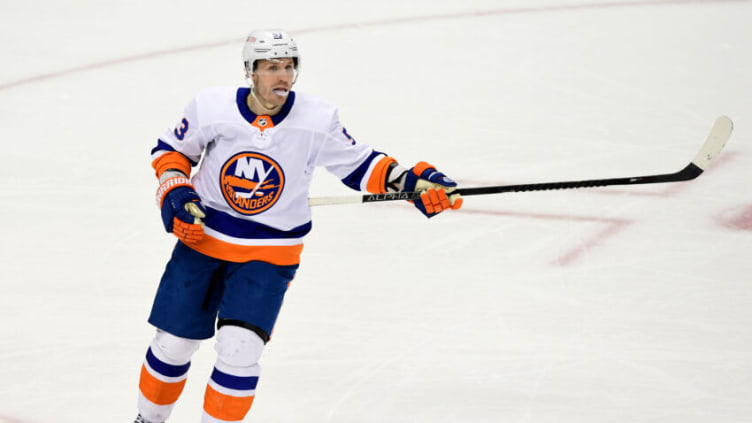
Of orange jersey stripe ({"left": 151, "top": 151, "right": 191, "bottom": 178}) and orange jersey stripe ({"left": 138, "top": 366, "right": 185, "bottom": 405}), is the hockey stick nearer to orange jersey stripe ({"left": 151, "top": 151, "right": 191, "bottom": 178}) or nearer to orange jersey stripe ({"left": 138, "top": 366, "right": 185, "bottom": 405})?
orange jersey stripe ({"left": 151, "top": 151, "right": 191, "bottom": 178})

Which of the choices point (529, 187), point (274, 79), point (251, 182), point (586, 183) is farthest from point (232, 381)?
point (586, 183)

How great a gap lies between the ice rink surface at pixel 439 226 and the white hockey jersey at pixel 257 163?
625 mm

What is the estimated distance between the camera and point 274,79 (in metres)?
2.82

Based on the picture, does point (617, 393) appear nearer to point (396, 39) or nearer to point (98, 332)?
point (98, 332)

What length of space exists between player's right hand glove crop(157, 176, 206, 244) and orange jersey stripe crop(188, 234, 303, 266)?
2.5 inches

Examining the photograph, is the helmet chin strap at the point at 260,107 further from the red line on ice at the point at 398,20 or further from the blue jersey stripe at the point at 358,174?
the red line on ice at the point at 398,20

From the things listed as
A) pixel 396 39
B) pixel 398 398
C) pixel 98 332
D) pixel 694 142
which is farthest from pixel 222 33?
pixel 398 398

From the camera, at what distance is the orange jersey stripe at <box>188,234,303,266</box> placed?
290 cm

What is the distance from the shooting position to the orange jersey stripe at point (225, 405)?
2801 mm

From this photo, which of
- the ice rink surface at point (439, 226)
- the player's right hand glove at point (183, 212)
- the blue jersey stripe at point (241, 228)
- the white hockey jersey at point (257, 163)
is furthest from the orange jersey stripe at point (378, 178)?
the ice rink surface at point (439, 226)

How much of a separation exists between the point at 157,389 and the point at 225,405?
245mm

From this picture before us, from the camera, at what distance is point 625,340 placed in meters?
3.65

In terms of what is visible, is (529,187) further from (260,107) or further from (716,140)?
(260,107)

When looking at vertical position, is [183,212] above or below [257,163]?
below
